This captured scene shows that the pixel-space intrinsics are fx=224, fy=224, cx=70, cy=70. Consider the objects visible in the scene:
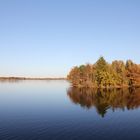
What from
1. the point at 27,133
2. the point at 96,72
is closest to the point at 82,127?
the point at 27,133

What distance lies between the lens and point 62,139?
40.1 m

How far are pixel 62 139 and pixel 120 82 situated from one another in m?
159

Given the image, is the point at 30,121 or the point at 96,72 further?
the point at 96,72

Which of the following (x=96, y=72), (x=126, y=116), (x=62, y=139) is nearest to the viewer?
(x=62, y=139)

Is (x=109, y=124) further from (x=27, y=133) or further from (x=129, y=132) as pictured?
(x=27, y=133)

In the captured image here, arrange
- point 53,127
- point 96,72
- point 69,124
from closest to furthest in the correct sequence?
point 53,127 → point 69,124 → point 96,72

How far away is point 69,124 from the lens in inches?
2056

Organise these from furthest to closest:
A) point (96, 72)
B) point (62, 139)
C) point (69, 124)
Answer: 1. point (96, 72)
2. point (69, 124)
3. point (62, 139)

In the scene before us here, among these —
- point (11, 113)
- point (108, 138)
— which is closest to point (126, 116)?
point (108, 138)

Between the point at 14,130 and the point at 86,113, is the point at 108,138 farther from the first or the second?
the point at 86,113

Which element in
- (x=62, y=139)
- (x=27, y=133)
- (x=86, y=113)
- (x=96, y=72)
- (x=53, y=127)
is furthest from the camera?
(x=96, y=72)

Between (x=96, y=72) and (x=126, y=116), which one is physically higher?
(x=96, y=72)

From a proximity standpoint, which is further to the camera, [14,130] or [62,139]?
[14,130]

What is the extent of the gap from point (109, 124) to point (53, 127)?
13.7 m
